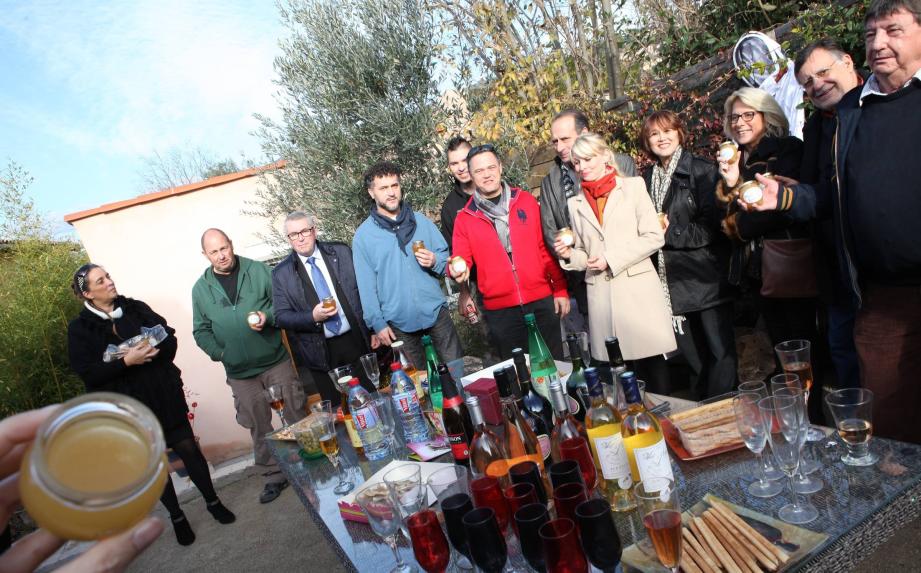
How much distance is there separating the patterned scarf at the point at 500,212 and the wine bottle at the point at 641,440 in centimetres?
239

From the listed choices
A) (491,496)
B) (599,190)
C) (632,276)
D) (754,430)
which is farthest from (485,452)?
(599,190)

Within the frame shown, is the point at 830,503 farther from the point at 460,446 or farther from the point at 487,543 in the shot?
the point at 460,446

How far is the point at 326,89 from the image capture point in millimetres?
5824

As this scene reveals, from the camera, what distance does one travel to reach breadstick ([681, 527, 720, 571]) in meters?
1.12

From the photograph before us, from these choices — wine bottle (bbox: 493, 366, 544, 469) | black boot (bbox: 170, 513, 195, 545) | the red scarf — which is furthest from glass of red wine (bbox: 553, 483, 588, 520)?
black boot (bbox: 170, 513, 195, 545)

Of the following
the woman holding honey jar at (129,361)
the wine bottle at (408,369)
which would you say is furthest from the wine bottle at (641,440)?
the woman holding honey jar at (129,361)

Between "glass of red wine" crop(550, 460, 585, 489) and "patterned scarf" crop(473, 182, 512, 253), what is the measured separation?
2.53 metres

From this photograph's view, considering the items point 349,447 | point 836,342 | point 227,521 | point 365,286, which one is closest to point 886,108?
point 836,342

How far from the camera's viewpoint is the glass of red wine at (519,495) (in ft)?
4.21

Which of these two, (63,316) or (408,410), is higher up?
(63,316)

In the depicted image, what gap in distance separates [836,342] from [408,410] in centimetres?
205

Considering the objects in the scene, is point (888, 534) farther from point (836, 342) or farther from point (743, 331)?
point (743, 331)

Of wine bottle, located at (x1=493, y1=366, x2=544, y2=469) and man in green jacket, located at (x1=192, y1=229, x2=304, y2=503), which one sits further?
man in green jacket, located at (x1=192, y1=229, x2=304, y2=503)

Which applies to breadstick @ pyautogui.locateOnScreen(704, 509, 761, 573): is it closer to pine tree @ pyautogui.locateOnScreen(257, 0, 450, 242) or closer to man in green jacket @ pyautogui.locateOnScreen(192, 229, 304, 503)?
man in green jacket @ pyautogui.locateOnScreen(192, 229, 304, 503)
